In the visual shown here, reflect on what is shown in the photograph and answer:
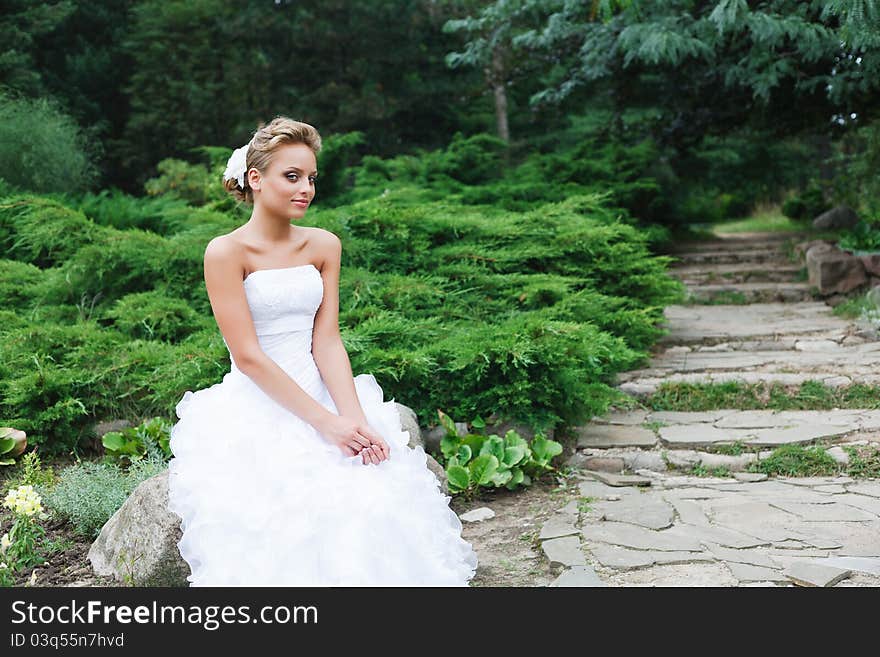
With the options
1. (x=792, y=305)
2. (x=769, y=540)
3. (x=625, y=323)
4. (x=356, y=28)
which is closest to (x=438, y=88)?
(x=356, y=28)

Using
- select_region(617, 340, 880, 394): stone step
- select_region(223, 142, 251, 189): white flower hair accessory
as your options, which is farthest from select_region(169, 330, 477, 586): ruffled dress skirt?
select_region(617, 340, 880, 394): stone step

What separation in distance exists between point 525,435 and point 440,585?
2.19m

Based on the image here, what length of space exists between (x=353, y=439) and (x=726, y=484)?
2487 millimetres

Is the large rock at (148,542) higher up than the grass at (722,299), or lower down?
higher up

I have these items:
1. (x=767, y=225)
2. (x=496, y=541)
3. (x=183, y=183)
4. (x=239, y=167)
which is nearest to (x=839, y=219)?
(x=767, y=225)

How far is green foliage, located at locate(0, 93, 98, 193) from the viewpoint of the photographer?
9.39 meters

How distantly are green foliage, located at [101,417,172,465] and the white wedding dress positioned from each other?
5.55 ft

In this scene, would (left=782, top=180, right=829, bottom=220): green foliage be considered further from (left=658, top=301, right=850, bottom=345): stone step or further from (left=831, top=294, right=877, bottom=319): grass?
(left=831, top=294, right=877, bottom=319): grass

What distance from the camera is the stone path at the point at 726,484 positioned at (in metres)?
3.25

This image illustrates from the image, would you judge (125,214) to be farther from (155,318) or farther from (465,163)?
(465,163)

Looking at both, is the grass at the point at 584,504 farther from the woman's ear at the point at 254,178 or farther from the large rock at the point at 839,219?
the large rock at the point at 839,219

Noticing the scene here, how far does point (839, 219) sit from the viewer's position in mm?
13820

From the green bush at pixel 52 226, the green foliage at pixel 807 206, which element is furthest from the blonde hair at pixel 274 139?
the green foliage at pixel 807 206

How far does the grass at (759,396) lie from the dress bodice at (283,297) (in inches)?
135
